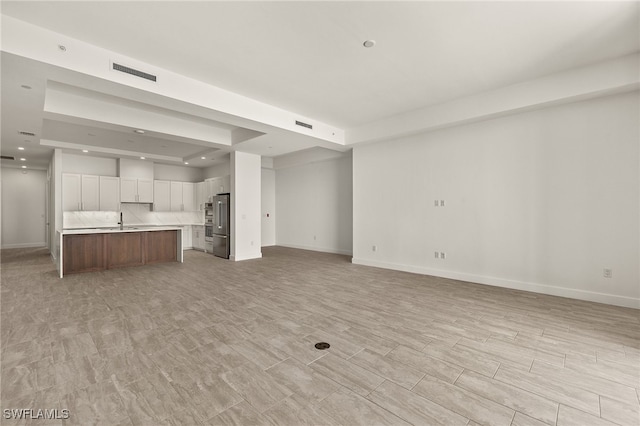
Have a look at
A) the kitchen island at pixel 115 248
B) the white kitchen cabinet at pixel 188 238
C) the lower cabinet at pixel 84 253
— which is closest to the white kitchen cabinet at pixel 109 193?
the white kitchen cabinet at pixel 188 238

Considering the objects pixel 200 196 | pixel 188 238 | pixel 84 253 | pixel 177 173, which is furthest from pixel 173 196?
pixel 84 253

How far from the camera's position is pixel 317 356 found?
2.61 m

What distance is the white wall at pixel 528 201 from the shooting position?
13.1ft

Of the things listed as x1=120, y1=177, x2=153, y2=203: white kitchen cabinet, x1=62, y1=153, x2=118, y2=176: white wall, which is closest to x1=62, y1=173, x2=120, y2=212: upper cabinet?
x1=120, y1=177, x2=153, y2=203: white kitchen cabinet

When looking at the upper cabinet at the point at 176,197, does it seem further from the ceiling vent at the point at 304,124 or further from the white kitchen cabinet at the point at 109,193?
the ceiling vent at the point at 304,124

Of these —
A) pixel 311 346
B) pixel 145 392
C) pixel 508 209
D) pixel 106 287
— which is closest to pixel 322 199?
pixel 508 209

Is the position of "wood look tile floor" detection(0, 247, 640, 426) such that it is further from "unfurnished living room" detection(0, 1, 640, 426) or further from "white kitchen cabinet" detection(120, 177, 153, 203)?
"white kitchen cabinet" detection(120, 177, 153, 203)

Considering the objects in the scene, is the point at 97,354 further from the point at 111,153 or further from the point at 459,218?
the point at 111,153

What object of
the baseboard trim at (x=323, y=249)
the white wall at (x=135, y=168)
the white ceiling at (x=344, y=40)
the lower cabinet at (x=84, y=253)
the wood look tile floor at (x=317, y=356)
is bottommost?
the wood look tile floor at (x=317, y=356)

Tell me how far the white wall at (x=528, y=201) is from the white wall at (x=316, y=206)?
222 centimetres

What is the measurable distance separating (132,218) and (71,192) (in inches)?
68.6

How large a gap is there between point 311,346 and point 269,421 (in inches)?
41.2

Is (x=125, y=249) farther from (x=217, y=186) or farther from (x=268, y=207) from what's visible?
(x=268, y=207)

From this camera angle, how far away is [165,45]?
339 centimetres
